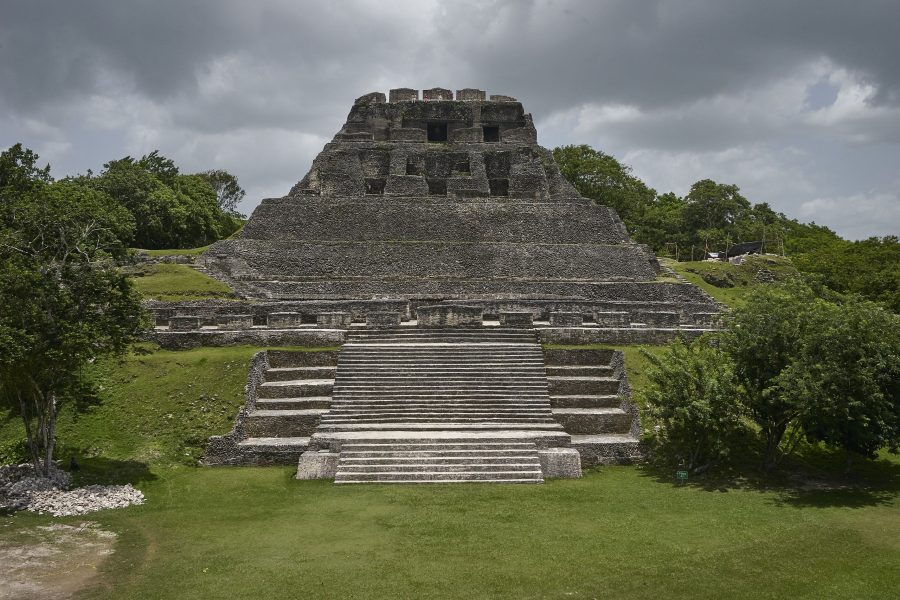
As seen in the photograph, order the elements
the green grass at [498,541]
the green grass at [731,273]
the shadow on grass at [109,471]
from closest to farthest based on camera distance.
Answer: the green grass at [498,541] < the shadow on grass at [109,471] < the green grass at [731,273]

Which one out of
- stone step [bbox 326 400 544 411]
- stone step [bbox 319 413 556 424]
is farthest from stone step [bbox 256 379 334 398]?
stone step [bbox 319 413 556 424]

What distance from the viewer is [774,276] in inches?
1294

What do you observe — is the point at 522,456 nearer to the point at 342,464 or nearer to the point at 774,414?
the point at 342,464

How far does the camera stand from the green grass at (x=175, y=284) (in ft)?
76.7

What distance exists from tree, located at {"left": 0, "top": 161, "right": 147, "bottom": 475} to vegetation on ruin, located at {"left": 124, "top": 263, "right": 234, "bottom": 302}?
913 cm

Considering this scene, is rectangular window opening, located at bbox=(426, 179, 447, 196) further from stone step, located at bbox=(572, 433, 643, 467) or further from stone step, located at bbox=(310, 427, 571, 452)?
stone step, located at bbox=(572, 433, 643, 467)

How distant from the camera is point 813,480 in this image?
12.8m

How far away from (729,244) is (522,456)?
118ft

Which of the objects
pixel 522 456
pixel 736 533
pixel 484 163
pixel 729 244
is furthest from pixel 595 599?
pixel 729 244

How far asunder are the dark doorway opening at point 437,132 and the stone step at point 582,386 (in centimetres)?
2860

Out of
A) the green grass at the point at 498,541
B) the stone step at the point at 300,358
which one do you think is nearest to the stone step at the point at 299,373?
the stone step at the point at 300,358

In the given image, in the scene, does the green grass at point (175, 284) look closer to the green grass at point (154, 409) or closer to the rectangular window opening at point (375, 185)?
the green grass at point (154, 409)

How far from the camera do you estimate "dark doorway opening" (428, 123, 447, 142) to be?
139ft

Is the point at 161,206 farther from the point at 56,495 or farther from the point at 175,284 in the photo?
the point at 56,495
